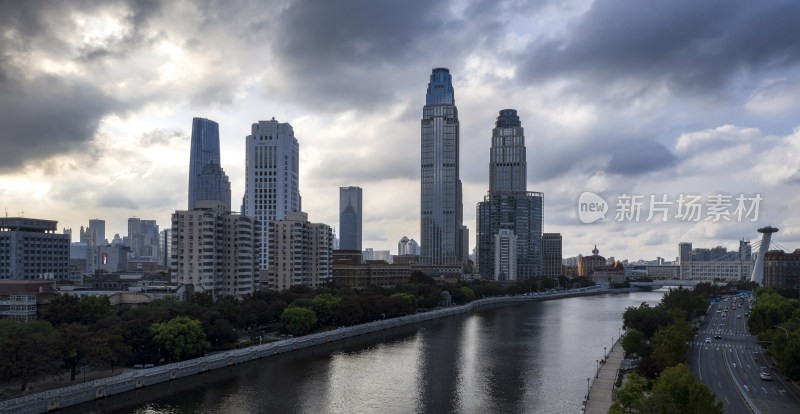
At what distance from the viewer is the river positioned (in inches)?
2256

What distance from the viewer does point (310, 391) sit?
63531 millimetres

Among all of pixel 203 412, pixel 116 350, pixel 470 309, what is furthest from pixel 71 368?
pixel 470 309

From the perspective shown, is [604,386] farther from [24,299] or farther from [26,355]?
[24,299]

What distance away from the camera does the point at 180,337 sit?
72062 millimetres

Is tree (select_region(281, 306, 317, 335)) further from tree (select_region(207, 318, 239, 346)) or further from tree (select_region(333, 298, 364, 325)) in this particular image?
tree (select_region(207, 318, 239, 346))

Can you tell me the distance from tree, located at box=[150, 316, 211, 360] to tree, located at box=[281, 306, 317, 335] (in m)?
21.8

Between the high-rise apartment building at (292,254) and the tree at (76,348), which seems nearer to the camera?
the tree at (76,348)

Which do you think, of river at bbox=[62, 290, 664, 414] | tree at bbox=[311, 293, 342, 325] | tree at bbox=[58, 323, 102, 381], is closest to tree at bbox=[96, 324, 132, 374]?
tree at bbox=[58, 323, 102, 381]

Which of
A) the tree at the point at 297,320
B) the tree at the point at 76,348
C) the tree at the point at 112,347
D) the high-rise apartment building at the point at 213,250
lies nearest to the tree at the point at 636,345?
the tree at the point at 297,320

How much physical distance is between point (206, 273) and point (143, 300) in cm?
1768

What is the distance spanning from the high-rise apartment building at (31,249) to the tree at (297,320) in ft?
232

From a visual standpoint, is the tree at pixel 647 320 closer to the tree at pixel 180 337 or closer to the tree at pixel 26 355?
the tree at pixel 180 337

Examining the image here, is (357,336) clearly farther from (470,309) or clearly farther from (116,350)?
(470,309)

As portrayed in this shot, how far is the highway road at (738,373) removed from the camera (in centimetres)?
5147
